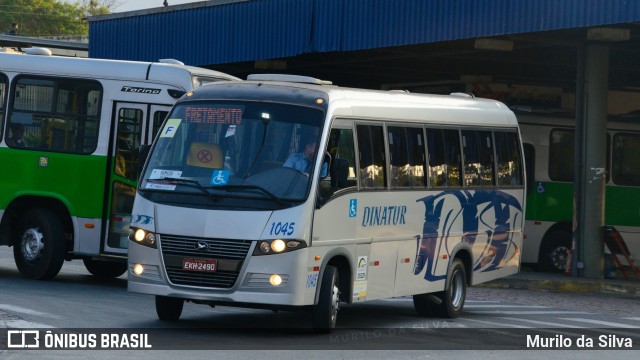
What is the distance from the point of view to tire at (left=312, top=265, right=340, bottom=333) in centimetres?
1333

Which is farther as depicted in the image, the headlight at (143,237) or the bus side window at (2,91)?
the bus side window at (2,91)

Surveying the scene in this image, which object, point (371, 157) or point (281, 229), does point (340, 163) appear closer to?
point (281, 229)

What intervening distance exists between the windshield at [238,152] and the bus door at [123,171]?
400 centimetres

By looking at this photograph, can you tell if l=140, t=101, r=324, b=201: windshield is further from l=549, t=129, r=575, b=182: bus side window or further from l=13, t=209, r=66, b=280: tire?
l=549, t=129, r=575, b=182: bus side window

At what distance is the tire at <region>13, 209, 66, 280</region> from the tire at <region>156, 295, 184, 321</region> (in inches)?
171

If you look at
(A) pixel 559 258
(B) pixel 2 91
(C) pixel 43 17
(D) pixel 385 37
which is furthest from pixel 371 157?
(C) pixel 43 17

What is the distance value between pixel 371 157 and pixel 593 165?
A: 10.6 m

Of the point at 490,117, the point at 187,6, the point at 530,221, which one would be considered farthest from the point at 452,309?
the point at 187,6

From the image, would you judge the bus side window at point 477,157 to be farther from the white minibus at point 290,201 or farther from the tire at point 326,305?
the tire at point 326,305

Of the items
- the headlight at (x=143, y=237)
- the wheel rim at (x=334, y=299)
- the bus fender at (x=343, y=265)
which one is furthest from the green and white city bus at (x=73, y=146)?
the wheel rim at (x=334, y=299)

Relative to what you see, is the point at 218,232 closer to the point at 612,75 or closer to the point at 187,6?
the point at 187,6

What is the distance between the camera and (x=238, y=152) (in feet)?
44.0

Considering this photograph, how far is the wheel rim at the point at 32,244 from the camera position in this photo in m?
18.2

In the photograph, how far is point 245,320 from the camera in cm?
1521
